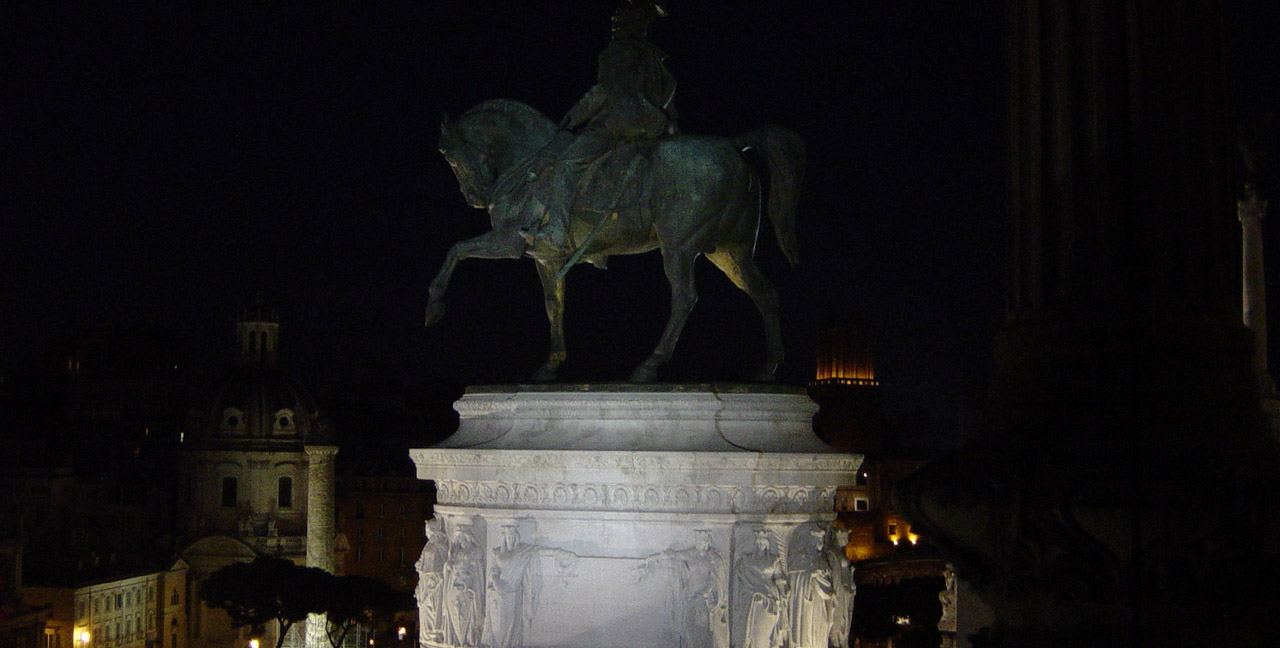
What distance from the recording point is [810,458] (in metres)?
10.7

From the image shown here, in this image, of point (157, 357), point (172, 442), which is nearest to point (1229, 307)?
point (172, 442)

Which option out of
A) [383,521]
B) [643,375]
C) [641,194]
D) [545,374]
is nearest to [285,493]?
[383,521]

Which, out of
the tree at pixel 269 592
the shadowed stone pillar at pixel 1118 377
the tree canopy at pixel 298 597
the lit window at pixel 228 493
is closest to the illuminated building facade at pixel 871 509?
the tree canopy at pixel 298 597

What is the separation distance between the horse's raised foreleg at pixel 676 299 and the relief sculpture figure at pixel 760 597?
5.13ft

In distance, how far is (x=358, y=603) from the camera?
51219mm

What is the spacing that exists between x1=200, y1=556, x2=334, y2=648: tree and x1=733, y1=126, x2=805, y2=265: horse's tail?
41.9 m

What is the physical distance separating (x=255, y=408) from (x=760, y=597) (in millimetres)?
68147

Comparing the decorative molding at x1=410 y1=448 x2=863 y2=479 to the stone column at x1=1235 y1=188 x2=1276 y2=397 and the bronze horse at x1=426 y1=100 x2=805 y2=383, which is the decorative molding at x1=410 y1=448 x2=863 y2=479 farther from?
the stone column at x1=1235 y1=188 x2=1276 y2=397

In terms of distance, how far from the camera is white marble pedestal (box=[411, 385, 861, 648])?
34.7ft

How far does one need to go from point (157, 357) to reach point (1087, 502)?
9378 centimetres

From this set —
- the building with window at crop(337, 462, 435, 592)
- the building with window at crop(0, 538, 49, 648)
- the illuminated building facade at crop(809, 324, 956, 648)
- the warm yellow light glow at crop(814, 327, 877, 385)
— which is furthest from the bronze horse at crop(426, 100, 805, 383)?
the warm yellow light glow at crop(814, 327, 877, 385)

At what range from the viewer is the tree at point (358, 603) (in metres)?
51.2

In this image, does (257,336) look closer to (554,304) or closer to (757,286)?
(554,304)

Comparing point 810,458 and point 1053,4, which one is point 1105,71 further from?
point 810,458
